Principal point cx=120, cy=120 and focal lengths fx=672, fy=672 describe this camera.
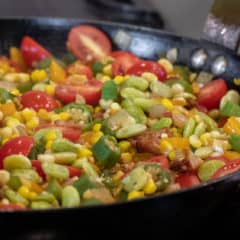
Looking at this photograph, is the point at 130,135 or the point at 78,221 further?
the point at 130,135

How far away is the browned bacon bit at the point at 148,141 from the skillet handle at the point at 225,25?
383mm

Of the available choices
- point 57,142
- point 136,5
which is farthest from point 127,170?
point 136,5

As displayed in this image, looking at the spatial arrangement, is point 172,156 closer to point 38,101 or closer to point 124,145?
point 124,145

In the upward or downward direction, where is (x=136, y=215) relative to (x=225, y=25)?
downward

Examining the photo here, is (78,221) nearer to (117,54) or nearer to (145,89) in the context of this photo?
(145,89)

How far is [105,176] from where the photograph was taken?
1.28m

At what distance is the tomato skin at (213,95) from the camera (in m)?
1.69

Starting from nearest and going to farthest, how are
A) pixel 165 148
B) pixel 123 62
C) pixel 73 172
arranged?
pixel 73 172
pixel 165 148
pixel 123 62

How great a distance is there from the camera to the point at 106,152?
1.33 meters

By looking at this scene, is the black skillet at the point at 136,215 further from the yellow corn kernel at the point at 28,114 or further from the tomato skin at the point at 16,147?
the yellow corn kernel at the point at 28,114

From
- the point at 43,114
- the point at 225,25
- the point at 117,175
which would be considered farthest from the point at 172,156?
the point at 225,25

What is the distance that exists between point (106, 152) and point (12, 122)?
0.88ft

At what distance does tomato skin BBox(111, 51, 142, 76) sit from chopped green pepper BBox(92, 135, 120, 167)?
1.56 feet

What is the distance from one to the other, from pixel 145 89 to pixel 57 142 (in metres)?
0.41
